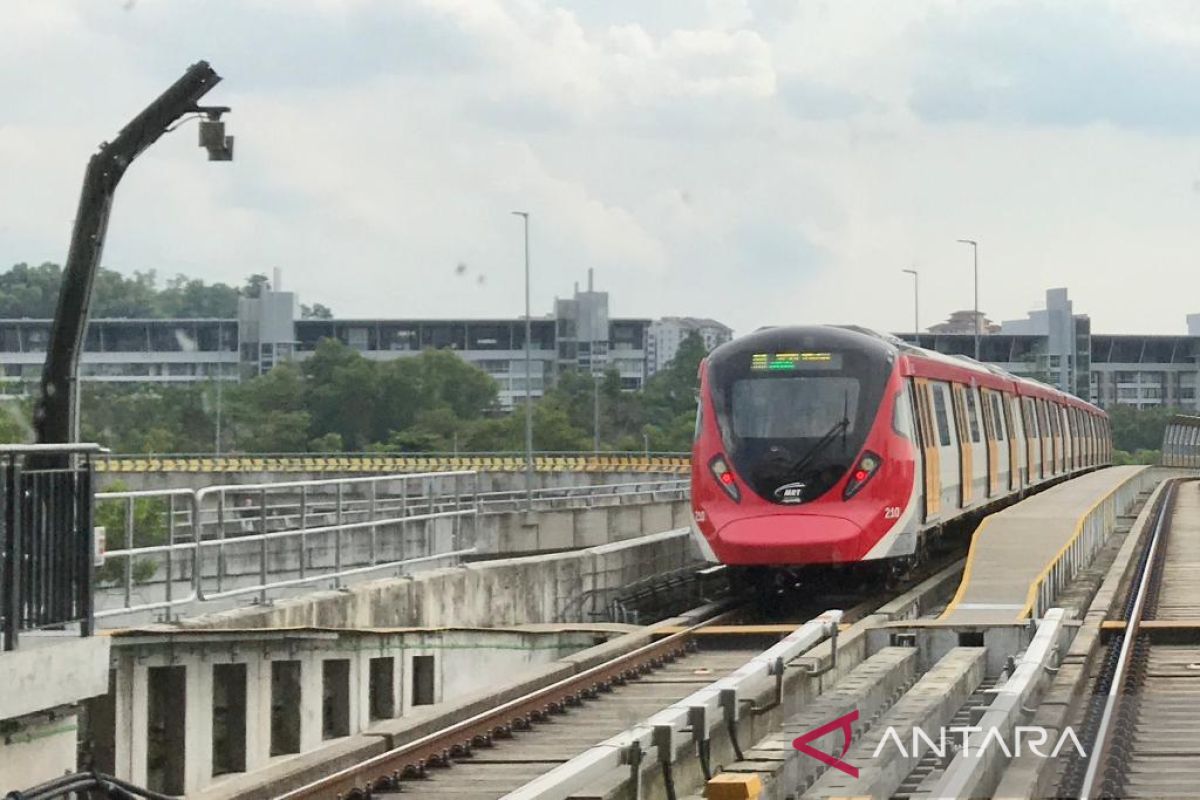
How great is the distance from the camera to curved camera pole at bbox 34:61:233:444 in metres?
14.2

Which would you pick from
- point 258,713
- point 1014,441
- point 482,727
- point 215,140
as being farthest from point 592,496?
point 482,727

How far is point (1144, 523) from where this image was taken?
3947cm

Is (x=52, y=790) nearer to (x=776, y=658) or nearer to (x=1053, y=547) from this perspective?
(x=776, y=658)

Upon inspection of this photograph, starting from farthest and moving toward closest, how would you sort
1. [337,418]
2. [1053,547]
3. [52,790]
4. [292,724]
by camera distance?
[337,418]
[1053,547]
[292,724]
[52,790]

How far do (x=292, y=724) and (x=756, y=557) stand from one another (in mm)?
7042

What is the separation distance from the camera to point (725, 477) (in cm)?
2273

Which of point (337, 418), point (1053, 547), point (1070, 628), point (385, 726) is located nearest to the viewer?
point (385, 726)

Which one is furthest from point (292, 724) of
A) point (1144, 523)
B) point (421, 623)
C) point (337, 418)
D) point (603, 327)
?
point (603, 327)

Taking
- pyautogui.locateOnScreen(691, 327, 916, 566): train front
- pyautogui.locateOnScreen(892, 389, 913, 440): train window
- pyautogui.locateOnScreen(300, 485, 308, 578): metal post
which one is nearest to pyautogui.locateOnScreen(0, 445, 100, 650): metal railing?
pyautogui.locateOnScreen(300, 485, 308, 578): metal post

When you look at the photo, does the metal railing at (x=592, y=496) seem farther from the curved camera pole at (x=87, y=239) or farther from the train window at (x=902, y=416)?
the curved camera pole at (x=87, y=239)

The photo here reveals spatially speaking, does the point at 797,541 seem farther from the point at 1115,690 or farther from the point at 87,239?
the point at 87,239

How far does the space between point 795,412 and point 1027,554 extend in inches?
113

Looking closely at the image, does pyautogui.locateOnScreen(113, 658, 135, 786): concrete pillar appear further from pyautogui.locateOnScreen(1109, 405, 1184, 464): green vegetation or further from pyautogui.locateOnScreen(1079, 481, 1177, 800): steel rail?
pyautogui.locateOnScreen(1109, 405, 1184, 464): green vegetation

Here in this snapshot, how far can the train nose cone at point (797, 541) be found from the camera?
22.2 metres
